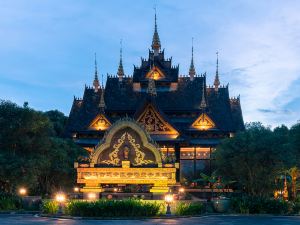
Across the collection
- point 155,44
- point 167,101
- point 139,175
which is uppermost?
point 155,44

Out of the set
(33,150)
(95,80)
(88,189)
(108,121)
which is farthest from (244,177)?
(95,80)

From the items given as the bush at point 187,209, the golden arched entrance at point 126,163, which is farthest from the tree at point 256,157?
the bush at point 187,209

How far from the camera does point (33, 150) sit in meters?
38.7

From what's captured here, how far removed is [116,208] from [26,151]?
12938 millimetres

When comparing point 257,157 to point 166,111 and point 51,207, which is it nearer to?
point 51,207

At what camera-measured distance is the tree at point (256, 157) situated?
36000 millimetres

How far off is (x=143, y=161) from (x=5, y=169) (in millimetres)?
9525

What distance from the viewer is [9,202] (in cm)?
3344

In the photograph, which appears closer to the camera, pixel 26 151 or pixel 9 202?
pixel 9 202

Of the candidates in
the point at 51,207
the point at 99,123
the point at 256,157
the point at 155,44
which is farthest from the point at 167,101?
the point at 51,207

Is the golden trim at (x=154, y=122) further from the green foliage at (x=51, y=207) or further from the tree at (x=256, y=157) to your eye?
the green foliage at (x=51, y=207)

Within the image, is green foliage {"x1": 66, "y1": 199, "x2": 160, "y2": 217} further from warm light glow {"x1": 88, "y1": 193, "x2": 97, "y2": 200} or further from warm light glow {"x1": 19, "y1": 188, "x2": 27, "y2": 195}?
warm light glow {"x1": 19, "y1": 188, "x2": 27, "y2": 195}

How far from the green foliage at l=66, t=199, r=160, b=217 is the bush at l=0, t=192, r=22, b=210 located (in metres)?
6.92

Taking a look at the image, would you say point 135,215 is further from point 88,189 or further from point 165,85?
point 165,85
